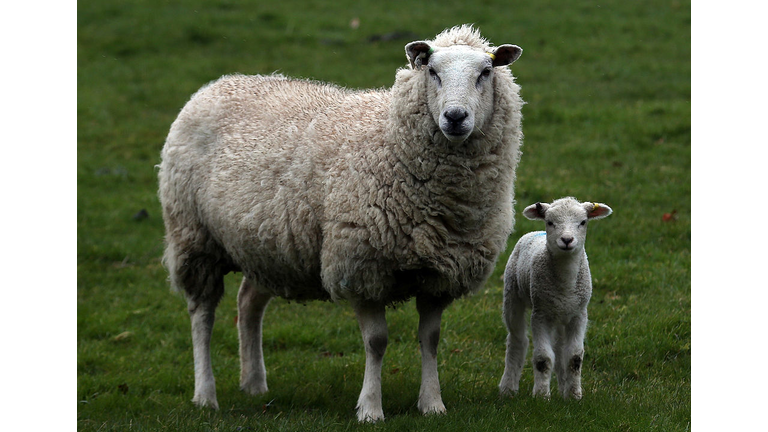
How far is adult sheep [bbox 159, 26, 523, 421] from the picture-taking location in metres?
5.01

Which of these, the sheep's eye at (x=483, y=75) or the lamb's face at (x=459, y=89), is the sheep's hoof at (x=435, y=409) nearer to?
the lamb's face at (x=459, y=89)

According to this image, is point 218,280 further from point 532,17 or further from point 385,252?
point 532,17

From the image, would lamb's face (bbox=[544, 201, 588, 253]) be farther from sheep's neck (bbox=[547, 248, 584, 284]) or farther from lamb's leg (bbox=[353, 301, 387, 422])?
lamb's leg (bbox=[353, 301, 387, 422])

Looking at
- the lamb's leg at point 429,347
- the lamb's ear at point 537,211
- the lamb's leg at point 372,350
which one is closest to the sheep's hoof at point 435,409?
the lamb's leg at point 429,347

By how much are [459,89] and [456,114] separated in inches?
7.2

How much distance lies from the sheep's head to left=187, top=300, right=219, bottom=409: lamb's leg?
2.65 m

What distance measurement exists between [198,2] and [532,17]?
7527mm

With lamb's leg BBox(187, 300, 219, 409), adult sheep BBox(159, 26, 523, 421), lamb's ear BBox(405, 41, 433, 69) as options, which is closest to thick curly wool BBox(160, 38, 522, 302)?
adult sheep BBox(159, 26, 523, 421)

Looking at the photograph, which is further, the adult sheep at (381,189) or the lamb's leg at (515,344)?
the lamb's leg at (515,344)

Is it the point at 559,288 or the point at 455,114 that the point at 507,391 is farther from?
the point at 455,114

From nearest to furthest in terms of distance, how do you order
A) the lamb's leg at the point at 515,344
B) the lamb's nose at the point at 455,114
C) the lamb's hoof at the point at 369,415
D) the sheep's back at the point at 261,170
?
the lamb's nose at the point at 455,114
the lamb's hoof at the point at 369,415
the sheep's back at the point at 261,170
the lamb's leg at the point at 515,344

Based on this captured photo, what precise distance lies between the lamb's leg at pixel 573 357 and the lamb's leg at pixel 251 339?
241 cm

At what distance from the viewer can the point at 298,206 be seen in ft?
17.8

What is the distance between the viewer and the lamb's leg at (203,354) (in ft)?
20.9
